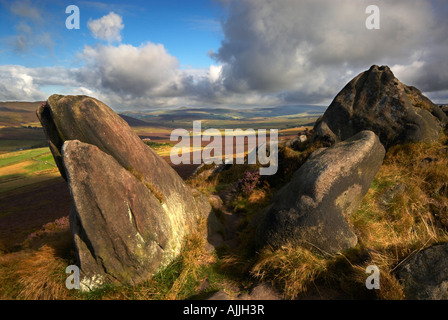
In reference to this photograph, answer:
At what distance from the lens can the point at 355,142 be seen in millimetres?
8711

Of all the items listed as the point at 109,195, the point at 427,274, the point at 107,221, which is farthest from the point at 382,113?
the point at 107,221

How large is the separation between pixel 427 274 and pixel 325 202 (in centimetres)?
281

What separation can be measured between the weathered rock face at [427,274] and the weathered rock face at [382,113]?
31.7 feet

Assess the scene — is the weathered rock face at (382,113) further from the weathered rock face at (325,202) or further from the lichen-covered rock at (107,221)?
the lichen-covered rock at (107,221)

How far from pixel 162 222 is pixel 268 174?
9.82 meters

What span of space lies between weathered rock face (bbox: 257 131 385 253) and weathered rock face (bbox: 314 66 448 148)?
6653 millimetres

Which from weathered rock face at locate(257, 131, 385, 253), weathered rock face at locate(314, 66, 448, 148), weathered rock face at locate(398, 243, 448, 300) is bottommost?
weathered rock face at locate(398, 243, 448, 300)

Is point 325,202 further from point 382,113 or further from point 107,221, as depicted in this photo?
Result: point 382,113

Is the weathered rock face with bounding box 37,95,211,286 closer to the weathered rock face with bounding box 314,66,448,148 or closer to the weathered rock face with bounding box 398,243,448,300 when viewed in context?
the weathered rock face with bounding box 398,243,448,300

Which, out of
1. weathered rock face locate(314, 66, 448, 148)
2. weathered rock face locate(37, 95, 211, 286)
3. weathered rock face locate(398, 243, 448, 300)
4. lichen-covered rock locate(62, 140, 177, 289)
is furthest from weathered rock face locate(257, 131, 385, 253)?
weathered rock face locate(314, 66, 448, 148)

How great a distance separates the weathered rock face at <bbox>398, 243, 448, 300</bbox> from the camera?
16.0 ft

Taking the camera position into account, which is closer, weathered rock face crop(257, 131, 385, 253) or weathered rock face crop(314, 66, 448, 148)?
weathered rock face crop(257, 131, 385, 253)

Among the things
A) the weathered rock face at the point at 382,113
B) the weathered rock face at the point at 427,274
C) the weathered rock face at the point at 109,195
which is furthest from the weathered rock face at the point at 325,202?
the weathered rock face at the point at 382,113
